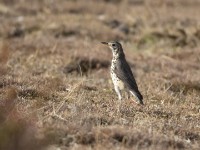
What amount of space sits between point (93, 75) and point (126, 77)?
4366 mm

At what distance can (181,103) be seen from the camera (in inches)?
448

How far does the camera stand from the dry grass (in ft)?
25.5

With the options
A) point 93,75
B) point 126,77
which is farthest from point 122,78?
point 93,75

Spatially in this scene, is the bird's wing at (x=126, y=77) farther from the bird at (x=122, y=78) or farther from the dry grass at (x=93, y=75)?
the dry grass at (x=93, y=75)

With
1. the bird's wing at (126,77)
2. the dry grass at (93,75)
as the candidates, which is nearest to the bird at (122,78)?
the bird's wing at (126,77)

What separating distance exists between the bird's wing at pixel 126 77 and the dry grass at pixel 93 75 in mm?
246

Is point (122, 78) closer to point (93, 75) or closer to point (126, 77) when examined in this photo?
point (126, 77)

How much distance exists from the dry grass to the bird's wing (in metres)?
0.25

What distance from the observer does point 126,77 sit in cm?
1043

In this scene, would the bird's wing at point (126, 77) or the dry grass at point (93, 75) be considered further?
the bird's wing at point (126, 77)

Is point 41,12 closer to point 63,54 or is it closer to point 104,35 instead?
point 104,35

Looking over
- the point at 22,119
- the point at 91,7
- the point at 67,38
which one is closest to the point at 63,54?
the point at 67,38

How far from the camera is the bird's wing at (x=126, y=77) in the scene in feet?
34.0

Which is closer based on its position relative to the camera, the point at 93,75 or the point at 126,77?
the point at 126,77
